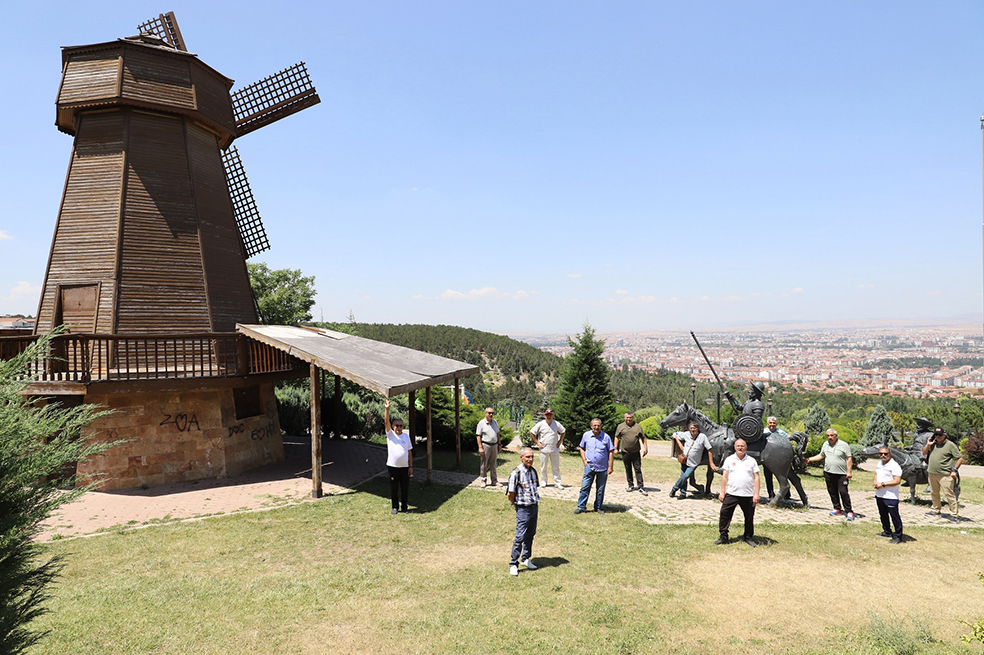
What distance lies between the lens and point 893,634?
5.44m

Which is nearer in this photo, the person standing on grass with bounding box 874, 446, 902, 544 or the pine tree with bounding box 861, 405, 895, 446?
the person standing on grass with bounding box 874, 446, 902, 544

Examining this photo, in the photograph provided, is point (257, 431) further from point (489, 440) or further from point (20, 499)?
point (20, 499)

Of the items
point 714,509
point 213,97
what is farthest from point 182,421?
point 714,509

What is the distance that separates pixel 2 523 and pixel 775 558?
9.39 metres

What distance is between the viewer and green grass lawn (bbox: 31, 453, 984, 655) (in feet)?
18.3

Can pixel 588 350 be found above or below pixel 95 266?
below

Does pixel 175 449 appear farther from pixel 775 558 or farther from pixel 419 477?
pixel 775 558

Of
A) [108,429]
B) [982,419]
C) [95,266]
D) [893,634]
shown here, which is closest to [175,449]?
[108,429]

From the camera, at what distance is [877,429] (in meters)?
22.7

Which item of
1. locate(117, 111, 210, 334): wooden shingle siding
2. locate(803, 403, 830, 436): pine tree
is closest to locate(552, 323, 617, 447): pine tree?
locate(803, 403, 830, 436): pine tree

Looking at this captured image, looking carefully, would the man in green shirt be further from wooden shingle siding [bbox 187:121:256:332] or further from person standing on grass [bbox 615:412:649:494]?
wooden shingle siding [bbox 187:121:256:332]

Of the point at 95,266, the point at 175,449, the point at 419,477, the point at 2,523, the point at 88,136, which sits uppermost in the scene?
the point at 88,136

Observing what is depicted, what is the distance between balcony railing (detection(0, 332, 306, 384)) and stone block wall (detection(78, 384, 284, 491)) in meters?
0.63

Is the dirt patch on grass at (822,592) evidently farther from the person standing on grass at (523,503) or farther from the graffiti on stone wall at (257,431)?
the graffiti on stone wall at (257,431)
